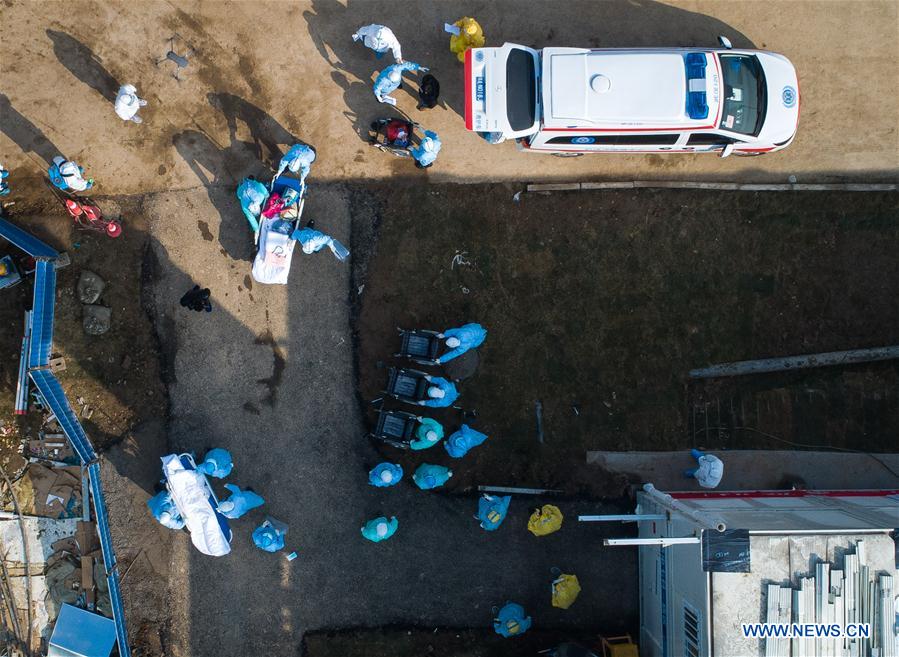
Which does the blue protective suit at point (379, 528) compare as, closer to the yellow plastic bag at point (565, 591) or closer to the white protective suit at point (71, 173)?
the yellow plastic bag at point (565, 591)

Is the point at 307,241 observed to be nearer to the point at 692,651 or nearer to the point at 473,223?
the point at 473,223

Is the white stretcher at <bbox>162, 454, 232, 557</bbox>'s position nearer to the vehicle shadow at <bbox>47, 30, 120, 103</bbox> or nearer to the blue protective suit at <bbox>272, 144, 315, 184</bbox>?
the blue protective suit at <bbox>272, 144, 315, 184</bbox>

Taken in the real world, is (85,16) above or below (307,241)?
above

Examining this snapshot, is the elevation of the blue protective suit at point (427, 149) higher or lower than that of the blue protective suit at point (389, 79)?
lower

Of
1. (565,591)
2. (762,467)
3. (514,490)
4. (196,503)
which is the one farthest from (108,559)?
(762,467)

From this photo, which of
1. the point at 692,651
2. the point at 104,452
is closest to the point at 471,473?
the point at 692,651

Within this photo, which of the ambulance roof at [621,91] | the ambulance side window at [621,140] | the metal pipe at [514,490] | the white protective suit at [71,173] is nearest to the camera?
the ambulance roof at [621,91]

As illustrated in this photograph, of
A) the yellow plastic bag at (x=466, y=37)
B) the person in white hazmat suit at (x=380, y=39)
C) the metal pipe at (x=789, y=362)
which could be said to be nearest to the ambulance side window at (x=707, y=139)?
the metal pipe at (x=789, y=362)
